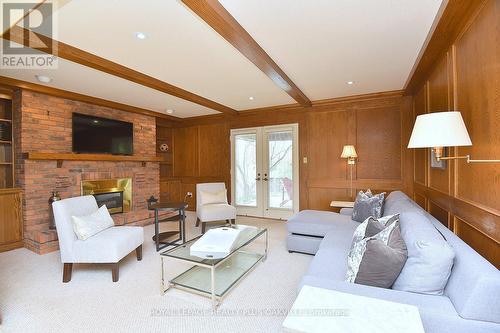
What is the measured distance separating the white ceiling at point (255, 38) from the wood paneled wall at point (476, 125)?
0.40 metres

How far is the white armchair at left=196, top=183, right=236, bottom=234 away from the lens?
13.4ft

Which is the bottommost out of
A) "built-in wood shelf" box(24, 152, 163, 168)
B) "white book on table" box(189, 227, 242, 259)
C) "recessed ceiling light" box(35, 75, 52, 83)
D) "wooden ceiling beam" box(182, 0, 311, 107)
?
"white book on table" box(189, 227, 242, 259)

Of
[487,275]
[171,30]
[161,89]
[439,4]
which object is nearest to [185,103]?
[161,89]

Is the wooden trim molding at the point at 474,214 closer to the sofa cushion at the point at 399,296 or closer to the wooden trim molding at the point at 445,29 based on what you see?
the sofa cushion at the point at 399,296

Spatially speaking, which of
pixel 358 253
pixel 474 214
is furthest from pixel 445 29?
pixel 358 253

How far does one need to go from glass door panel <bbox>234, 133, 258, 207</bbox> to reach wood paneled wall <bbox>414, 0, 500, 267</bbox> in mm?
3506

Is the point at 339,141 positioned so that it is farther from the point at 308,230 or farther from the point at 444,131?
the point at 444,131

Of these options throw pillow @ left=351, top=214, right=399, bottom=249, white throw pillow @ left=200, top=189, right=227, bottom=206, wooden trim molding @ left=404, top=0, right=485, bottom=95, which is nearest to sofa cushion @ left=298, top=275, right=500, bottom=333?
throw pillow @ left=351, top=214, right=399, bottom=249

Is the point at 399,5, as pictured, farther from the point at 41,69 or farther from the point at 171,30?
the point at 41,69

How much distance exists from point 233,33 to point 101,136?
3.41 m

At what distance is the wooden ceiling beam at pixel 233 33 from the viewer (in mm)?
1791

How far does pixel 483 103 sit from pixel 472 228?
0.93 meters

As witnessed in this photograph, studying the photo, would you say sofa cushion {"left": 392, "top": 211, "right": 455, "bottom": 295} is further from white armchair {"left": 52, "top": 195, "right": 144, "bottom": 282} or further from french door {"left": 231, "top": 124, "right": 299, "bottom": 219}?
french door {"left": 231, "top": 124, "right": 299, "bottom": 219}

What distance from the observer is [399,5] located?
1878 millimetres
